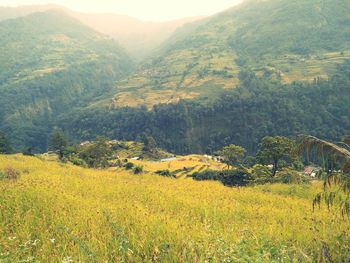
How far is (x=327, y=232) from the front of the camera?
7438 mm

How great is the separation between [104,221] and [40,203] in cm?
223

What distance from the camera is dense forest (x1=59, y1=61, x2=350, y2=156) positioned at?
13388cm

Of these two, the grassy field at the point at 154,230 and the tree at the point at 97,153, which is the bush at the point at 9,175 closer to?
the grassy field at the point at 154,230

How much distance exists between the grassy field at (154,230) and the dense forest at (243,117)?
12353 cm

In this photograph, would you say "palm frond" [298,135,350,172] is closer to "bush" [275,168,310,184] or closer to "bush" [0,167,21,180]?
"bush" [275,168,310,184]

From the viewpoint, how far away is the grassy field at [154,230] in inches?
237

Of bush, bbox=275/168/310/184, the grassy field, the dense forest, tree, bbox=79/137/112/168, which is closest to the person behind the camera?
the grassy field

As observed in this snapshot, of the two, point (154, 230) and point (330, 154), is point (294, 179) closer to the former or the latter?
point (330, 154)

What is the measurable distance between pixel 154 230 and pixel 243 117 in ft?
478

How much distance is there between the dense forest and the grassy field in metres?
124

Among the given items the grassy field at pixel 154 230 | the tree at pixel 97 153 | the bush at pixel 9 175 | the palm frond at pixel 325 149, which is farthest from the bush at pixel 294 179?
the tree at pixel 97 153

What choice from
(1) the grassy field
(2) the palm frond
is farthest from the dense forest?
(2) the palm frond

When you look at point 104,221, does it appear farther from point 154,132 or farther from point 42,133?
point 42,133

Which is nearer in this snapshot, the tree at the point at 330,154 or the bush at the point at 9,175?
the tree at the point at 330,154
